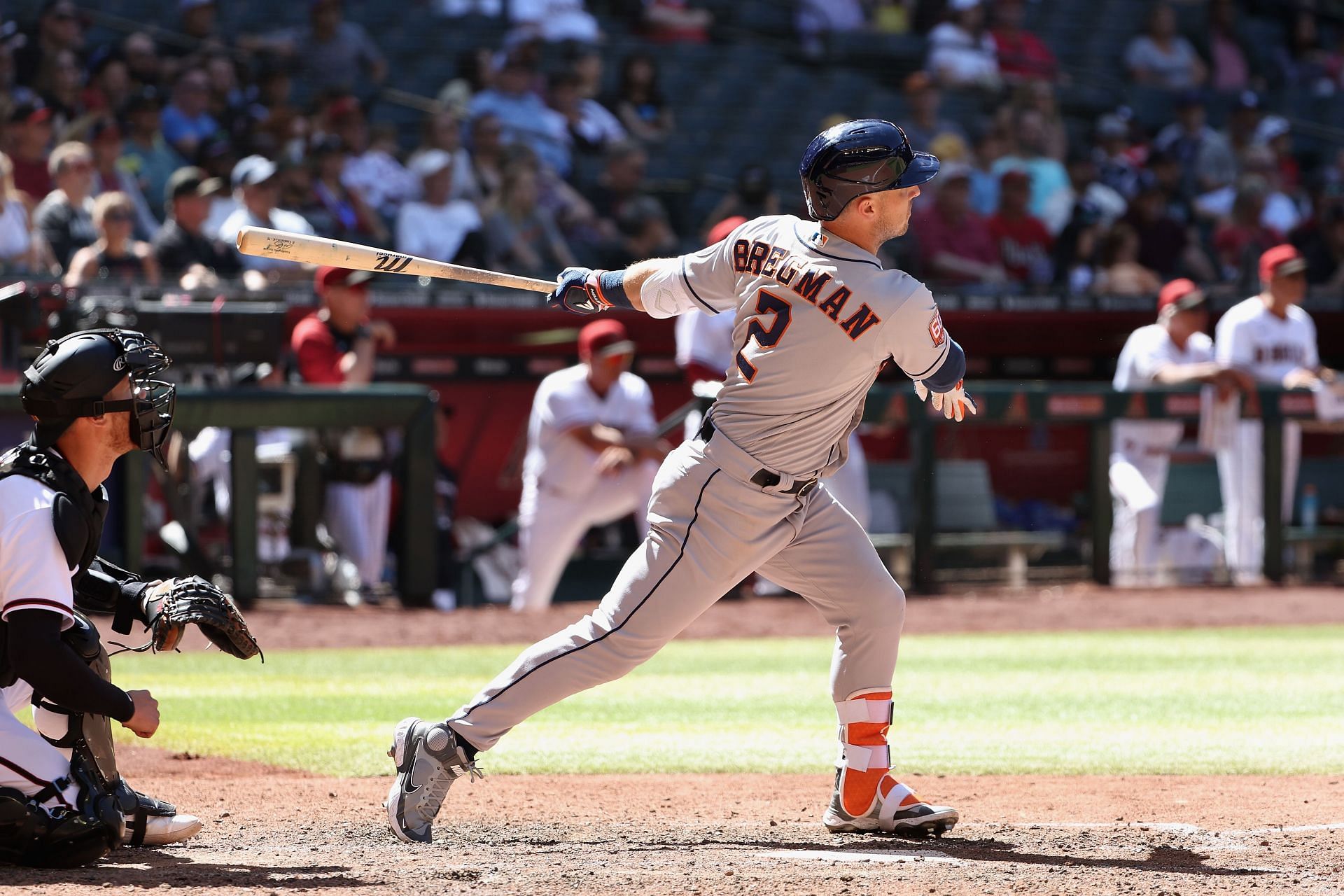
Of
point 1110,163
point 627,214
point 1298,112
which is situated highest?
point 1298,112

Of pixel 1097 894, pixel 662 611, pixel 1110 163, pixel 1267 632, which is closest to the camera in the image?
pixel 1097 894

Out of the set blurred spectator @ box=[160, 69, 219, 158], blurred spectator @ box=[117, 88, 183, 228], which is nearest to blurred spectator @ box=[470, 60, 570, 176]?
blurred spectator @ box=[160, 69, 219, 158]

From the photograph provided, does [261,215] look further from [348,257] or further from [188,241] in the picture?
[348,257]

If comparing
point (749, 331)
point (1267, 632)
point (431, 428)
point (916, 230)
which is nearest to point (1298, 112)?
point (916, 230)

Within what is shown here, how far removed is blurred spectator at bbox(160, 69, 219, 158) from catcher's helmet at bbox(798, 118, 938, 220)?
8718mm

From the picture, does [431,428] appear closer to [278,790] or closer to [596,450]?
[596,450]

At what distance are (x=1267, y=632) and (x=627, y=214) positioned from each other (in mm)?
5562

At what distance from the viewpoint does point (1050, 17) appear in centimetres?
1792

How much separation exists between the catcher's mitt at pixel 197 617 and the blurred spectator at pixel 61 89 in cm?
838

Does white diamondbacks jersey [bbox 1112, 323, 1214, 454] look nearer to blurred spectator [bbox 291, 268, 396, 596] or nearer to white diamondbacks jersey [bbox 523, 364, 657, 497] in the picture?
white diamondbacks jersey [bbox 523, 364, 657, 497]

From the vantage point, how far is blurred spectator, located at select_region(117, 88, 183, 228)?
37.4 feet

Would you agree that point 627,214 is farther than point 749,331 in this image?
Yes

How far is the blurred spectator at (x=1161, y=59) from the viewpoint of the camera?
17156 millimetres

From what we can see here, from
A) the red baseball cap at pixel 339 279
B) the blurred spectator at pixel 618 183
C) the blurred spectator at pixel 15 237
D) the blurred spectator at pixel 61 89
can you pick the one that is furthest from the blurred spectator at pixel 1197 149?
the blurred spectator at pixel 15 237
